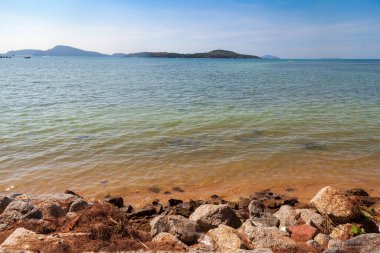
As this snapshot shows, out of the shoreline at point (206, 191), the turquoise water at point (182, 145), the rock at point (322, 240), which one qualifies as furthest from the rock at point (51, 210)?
the rock at point (322, 240)

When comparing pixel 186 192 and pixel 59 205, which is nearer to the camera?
pixel 59 205

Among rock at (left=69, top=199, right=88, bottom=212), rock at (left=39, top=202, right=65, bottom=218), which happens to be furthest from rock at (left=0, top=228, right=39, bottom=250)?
rock at (left=69, top=199, right=88, bottom=212)

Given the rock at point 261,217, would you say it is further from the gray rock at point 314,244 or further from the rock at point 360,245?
the rock at point 360,245

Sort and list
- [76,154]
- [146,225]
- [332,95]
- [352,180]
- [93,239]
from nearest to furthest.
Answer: [93,239] < [146,225] < [352,180] < [76,154] < [332,95]

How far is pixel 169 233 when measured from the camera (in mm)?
6629

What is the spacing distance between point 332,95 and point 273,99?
7.83 metres

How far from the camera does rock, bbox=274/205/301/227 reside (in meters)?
8.05

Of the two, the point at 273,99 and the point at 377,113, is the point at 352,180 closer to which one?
the point at 377,113

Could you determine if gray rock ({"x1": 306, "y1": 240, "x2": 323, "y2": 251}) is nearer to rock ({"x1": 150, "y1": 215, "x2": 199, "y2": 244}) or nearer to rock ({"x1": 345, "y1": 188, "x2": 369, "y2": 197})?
rock ({"x1": 150, "y1": 215, "x2": 199, "y2": 244})

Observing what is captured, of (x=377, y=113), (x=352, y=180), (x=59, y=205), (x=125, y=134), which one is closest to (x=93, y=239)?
(x=59, y=205)

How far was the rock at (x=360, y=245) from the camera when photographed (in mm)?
5418

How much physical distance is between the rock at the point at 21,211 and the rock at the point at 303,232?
5.78 m

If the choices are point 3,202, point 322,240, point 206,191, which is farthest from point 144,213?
point 322,240

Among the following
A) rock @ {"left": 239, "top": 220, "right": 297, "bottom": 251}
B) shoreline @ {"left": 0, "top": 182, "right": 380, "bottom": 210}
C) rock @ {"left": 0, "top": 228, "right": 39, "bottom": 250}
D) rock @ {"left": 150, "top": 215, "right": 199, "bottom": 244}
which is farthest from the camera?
shoreline @ {"left": 0, "top": 182, "right": 380, "bottom": 210}
